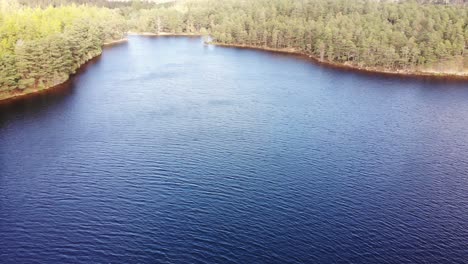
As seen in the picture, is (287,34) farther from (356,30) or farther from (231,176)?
(231,176)

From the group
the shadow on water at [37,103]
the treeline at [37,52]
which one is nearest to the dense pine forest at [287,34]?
the treeline at [37,52]

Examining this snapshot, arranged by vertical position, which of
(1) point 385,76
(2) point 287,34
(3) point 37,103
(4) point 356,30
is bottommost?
(3) point 37,103

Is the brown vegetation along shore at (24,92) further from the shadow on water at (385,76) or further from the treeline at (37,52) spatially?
the shadow on water at (385,76)

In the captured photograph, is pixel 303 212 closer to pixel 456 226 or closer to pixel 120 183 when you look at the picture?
pixel 456 226

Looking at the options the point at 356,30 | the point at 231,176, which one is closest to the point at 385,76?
the point at 356,30


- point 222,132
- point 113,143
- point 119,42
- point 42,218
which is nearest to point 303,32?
point 119,42

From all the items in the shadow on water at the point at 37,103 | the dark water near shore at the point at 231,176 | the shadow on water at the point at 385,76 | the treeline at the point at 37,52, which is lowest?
the dark water near shore at the point at 231,176

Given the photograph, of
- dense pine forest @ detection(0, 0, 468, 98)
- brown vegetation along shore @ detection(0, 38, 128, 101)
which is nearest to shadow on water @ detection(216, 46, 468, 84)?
dense pine forest @ detection(0, 0, 468, 98)
